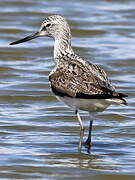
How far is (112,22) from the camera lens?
18984 mm

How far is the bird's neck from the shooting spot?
35.4 ft

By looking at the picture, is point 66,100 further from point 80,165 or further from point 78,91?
point 80,165

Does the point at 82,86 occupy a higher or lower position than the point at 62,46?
lower

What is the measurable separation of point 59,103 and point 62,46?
7.11ft

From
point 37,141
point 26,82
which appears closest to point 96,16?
point 26,82

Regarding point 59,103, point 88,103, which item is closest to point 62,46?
point 88,103

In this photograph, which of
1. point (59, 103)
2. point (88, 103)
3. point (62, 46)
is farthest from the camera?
point (59, 103)

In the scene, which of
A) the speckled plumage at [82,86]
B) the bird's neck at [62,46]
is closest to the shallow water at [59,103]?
the speckled plumage at [82,86]

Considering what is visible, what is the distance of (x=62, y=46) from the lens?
1090cm

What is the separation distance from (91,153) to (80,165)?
665 millimetres

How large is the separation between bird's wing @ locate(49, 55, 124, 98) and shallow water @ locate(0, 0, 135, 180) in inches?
38.3

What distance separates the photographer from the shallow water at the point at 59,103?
9562 mm

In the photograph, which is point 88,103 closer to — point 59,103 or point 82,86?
point 82,86

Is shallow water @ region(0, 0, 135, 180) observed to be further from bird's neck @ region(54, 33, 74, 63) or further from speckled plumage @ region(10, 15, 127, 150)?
bird's neck @ region(54, 33, 74, 63)
